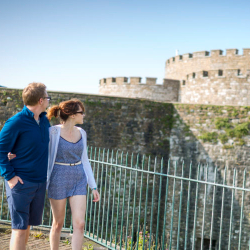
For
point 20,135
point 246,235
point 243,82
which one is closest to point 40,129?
point 20,135

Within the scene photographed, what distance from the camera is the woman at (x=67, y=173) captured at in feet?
11.9

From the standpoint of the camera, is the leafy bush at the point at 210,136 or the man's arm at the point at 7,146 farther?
the leafy bush at the point at 210,136

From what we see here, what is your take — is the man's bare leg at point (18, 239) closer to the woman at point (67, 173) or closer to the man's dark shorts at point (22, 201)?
the man's dark shorts at point (22, 201)

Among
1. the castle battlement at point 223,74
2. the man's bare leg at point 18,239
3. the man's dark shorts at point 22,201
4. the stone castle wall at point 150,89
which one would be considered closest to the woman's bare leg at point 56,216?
the man's dark shorts at point 22,201

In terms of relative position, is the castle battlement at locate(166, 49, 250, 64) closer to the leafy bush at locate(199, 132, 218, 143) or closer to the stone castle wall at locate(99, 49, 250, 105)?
the stone castle wall at locate(99, 49, 250, 105)

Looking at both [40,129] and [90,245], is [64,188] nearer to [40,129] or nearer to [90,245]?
[40,129]

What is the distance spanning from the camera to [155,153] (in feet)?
42.3

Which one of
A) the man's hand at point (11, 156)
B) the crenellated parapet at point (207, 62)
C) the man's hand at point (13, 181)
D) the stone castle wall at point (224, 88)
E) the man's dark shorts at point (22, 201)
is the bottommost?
the man's dark shorts at point (22, 201)

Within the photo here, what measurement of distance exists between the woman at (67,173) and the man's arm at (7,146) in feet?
1.73

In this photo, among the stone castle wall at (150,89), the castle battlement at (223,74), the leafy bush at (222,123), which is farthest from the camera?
the stone castle wall at (150,89)

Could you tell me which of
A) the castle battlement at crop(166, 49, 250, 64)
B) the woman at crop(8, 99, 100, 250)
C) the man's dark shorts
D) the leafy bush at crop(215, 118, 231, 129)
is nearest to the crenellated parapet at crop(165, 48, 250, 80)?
the castle battlement at crop(166, 49, 250, 64)

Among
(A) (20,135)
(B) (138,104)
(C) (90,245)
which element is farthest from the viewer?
(B) (138,104)

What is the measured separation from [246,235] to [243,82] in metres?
7.39

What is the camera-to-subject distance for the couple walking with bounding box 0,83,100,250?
10.7ft
